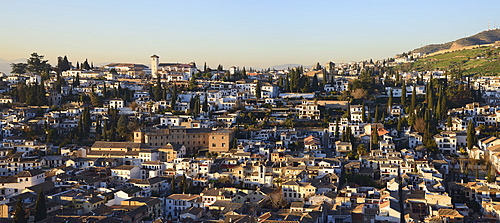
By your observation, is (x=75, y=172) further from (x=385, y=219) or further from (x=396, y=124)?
(x=396, y=124)

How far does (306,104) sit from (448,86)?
12.0 m

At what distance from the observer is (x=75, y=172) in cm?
2705

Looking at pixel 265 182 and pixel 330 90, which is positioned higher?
pixel 330 90

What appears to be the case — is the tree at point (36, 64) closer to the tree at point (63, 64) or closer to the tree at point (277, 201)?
the tree at point (63, 64)

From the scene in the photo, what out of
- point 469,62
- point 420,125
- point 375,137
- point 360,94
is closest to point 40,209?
point 375,137

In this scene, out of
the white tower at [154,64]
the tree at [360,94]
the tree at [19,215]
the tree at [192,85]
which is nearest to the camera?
the tree at [19,215]

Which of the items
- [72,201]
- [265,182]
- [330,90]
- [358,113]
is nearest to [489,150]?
[358,113]

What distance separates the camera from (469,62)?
212 feet

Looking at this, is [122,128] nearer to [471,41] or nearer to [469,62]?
[469,62]

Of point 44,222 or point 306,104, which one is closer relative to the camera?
point 44,222

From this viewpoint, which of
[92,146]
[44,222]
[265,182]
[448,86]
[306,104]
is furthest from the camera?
[448,86]

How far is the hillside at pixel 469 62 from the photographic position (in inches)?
2263

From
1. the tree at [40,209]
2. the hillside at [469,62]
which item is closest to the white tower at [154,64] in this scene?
the hillside at [469,62]

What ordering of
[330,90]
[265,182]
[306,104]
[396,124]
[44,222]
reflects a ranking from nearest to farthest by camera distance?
[44,222] < [265,182] < [396,124] < [306,104] < [330,90]
